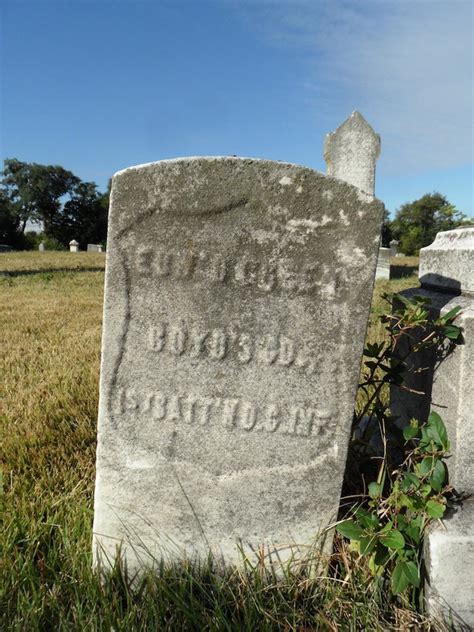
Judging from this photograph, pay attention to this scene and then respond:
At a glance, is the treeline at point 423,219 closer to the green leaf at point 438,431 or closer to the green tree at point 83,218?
the green tree at point 83,218

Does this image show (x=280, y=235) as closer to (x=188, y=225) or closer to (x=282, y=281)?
(x=282, y=281)

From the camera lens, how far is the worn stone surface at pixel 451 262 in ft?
6.25

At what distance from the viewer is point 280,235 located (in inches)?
62.9

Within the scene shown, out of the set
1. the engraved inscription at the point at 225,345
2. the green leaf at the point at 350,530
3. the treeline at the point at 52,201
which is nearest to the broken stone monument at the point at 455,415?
the green leaf at the point at 350,530

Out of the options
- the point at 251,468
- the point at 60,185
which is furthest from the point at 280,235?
the point at 60,185

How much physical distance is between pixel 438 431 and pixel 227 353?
820 millimetres

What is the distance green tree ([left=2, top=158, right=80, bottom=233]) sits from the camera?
58.0 metres

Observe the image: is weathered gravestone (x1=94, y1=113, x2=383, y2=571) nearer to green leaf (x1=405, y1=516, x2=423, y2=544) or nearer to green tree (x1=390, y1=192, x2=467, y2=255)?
green leaf (x1=405, y1=516, x2=423, y2=544)

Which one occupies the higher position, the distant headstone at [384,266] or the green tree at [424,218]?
the green tree at [424,218]

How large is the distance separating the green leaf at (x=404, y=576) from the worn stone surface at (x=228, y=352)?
296 mm

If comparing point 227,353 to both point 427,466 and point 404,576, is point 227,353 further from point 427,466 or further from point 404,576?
point 404,576

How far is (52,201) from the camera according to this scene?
58.4 m

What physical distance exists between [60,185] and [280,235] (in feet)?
208

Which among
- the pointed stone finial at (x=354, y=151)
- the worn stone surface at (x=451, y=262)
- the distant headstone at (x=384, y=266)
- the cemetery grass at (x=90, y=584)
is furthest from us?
the distant headstone at (x=384, y=266)
